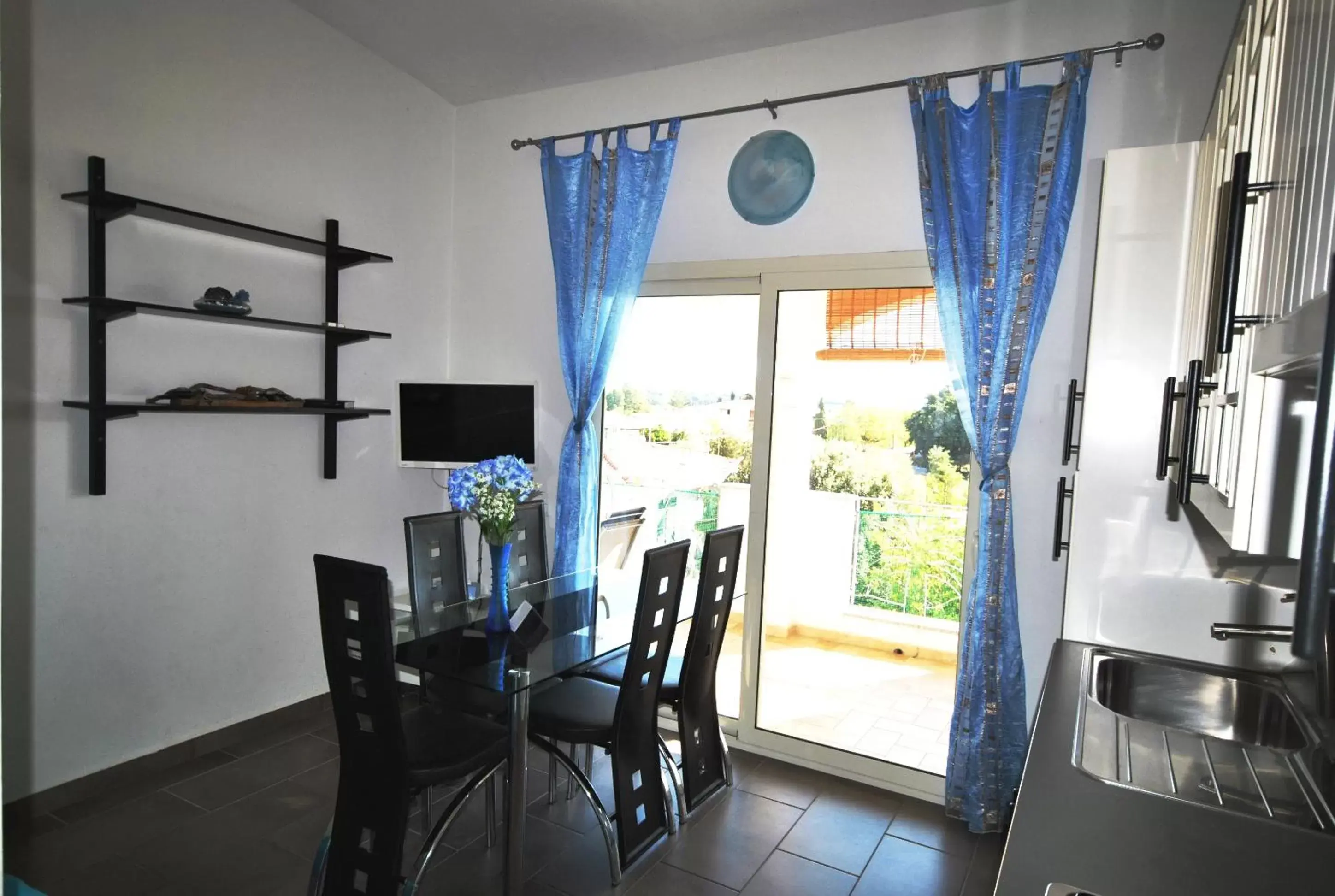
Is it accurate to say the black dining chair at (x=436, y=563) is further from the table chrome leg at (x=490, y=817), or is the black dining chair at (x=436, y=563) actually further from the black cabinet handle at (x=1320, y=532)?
the black cabinet handle at (x=1320, y=532)

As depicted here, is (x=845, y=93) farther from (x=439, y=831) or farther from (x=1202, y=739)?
(x=439, y=831)

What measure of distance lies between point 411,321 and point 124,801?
8.05 feet

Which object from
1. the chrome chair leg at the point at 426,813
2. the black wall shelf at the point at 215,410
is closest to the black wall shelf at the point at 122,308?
the black wall shelf at the point at 215,410

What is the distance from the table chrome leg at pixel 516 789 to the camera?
2361mm

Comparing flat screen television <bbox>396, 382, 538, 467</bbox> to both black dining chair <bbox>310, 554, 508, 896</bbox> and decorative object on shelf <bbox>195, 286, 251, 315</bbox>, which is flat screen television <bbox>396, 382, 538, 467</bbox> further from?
black dining chair <bbox>310, 554, 508, 896</bbox>

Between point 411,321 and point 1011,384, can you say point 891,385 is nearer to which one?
point 1011,384

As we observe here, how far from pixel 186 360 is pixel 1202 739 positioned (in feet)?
11.7

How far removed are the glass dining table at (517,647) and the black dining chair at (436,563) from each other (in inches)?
1.7

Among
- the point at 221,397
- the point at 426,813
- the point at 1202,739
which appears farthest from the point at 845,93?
the point at 426,813

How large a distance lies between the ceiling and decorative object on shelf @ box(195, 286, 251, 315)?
1.37m

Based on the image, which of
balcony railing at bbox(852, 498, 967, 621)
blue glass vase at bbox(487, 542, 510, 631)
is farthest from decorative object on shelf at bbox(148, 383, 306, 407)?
balcony railing at bbox(852, 498, 967, 621)

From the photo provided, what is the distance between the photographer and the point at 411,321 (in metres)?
4.28

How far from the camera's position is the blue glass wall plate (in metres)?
3.47

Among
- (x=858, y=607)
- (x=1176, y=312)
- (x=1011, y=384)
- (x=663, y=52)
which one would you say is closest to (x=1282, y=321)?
(x=1176, y=312)
